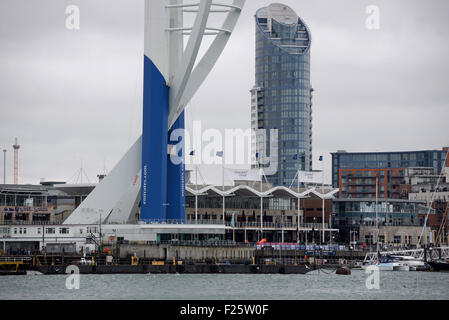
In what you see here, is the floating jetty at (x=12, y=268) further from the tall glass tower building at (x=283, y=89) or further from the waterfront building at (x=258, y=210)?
the tall glass tower building at (x=283, y=89)

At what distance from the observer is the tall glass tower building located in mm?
177625

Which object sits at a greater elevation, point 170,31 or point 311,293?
point 170,31

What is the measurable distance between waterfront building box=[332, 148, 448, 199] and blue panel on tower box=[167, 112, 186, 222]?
8734 centimetres

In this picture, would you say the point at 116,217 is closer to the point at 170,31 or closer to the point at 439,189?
the point at 170,31

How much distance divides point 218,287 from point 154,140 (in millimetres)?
24029

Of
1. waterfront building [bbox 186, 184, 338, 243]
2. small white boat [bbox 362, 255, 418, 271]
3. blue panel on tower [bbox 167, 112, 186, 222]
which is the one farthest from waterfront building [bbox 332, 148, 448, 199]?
blue panel on tower [bbox 167, 112, 186, 222]

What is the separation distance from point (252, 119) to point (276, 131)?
23.9ft

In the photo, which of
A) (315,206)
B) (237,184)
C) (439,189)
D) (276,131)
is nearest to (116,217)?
(237,184)

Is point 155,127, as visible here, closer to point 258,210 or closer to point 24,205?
point 24,205

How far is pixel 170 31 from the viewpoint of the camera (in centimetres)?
8212

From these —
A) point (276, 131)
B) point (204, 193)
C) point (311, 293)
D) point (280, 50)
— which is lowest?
point (311, 293)

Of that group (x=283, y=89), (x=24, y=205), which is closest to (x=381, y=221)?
(x=24, y=205)

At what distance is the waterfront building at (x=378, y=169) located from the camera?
580 ft

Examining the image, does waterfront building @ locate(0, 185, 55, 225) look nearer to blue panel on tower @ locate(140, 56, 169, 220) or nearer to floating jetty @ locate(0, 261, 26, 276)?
blue panel on tower @ locate(140, 56, 169, 220)
